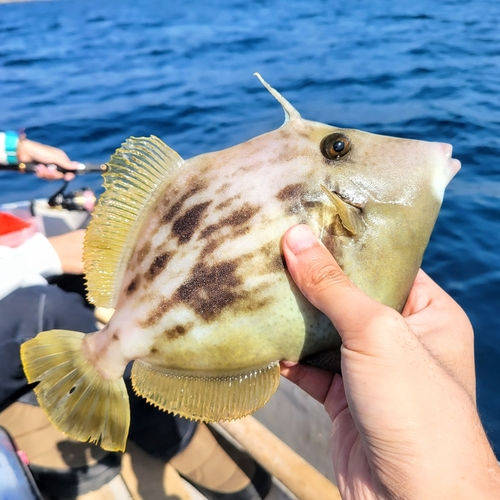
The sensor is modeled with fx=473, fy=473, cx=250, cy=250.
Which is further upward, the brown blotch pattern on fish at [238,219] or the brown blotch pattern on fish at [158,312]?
the brown blotch pattern on fish at [238,219]

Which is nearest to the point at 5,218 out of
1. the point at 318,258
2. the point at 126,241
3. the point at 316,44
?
the point at 126,241

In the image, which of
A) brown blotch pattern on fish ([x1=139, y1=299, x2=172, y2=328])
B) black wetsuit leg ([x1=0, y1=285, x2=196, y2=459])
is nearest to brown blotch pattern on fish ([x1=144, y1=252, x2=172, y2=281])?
brown blotch pattern on fish ([x1=139, y1=299, x2=172, y2=328])

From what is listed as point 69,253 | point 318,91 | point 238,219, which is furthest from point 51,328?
point 318,91

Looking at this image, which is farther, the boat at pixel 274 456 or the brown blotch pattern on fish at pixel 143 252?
the boat at pixel 274 456

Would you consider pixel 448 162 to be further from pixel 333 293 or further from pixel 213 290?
pixel 213 290

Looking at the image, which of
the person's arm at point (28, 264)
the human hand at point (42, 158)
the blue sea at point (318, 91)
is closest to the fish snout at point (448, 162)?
the blue sea at point (318, 91)

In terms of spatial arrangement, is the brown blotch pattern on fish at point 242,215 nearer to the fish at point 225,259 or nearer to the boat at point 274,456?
the fish at point 225,259
